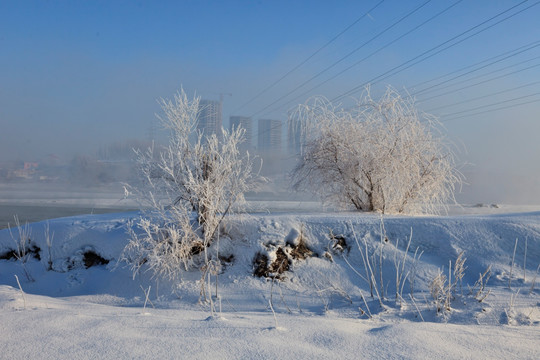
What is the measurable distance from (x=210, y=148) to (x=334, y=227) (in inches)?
133

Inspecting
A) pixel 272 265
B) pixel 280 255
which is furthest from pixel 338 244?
pixel 272 265

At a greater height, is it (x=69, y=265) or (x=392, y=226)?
(x=392, y=226)

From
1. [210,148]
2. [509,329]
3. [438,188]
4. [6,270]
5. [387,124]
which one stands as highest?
[387,124]

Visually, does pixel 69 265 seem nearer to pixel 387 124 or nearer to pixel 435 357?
pixel 435 357

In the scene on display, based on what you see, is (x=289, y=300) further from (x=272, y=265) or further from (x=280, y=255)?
(x=280, y=255)

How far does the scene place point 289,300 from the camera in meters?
7.57

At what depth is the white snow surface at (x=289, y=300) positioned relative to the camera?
363cm

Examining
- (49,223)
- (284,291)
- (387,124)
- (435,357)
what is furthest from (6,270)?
(387,124)

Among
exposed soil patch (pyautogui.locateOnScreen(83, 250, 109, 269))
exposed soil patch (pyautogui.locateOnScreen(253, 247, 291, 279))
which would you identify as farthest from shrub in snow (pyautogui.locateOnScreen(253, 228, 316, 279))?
exposed soil patch (pyautogui.locateOnScreen(83, 250, 109, 269))

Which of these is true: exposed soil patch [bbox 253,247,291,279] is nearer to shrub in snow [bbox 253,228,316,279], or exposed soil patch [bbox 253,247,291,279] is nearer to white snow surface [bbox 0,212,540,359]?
shrub in snow [bbox 253,228,316,279]

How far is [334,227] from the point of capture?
9414 millimetres

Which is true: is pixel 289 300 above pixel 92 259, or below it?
below

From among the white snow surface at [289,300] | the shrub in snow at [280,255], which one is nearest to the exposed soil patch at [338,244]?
Result: the white snow surface at [289,300]

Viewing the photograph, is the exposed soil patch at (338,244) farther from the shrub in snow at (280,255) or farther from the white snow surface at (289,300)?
the shrub in snow at (280,255)
